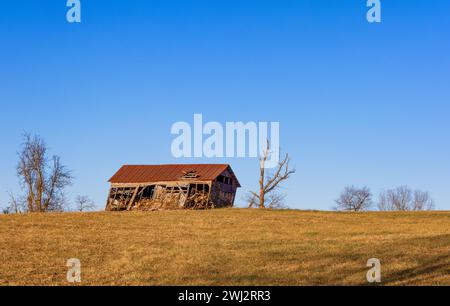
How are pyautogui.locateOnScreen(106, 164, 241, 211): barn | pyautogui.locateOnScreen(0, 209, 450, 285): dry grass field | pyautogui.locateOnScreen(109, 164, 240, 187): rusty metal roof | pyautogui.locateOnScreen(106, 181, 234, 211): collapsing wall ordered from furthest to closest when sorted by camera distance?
pyautogui.locateOnScreen(109, 164, 240, 187): rusty metal roof, pyautogui.locateOnScreen(106, 164, 241, 211): barn, pyautogui.locateOnScreen(106, 181, 234, 211): collapsing wall, pyautogui.locateOnScreen(0, 209, 450, 285): dry grass field

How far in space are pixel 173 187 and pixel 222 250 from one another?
36245 millimetres

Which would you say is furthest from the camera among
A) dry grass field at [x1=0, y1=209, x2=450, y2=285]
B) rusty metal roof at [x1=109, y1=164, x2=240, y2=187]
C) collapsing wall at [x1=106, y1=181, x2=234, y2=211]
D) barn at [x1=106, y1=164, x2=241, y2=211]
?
rusty metal roof at [x1=109, y1=164, x2=240, y2=187]

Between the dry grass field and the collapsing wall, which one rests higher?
the collapsing wall

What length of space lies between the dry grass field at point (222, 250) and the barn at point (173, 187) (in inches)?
576

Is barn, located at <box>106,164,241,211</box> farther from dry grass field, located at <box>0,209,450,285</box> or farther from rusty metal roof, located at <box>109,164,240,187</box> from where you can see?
dry grass field, located at <box>0,209,450,285</box>

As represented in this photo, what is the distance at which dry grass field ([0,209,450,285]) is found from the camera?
20875 millimetres

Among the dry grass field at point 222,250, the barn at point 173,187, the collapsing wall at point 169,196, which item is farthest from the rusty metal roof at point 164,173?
the dry grass field at point 222,250

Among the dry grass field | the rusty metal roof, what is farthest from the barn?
the dry grass field

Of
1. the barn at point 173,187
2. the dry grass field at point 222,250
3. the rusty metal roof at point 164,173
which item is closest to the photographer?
the dry grass field at point 222,250

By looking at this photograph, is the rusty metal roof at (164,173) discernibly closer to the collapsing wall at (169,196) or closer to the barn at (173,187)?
the barn at (173,187)

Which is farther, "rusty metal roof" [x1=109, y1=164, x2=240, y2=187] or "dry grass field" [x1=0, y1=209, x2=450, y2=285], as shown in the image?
"rusty metal roof" [x1=109, y1=164, x2=240, y2=187]

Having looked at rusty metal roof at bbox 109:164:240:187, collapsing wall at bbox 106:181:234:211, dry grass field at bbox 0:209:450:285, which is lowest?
dry grass field at bbox 0:209:450:285

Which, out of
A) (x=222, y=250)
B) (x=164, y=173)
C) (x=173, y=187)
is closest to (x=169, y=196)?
(x=173, y=187)

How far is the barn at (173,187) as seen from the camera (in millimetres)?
62406
